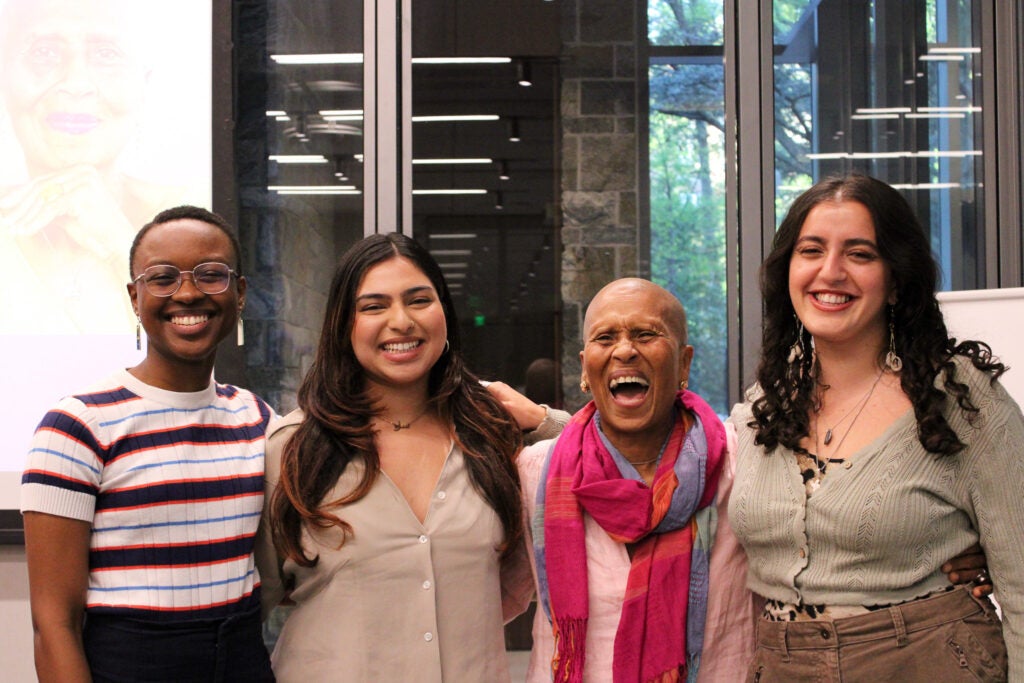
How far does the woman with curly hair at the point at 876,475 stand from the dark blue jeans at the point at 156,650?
3.17 ft

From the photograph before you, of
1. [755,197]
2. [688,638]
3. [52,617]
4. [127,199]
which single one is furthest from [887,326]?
[127,199]

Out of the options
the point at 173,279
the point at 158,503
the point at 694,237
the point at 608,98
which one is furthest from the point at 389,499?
the point at 608,98

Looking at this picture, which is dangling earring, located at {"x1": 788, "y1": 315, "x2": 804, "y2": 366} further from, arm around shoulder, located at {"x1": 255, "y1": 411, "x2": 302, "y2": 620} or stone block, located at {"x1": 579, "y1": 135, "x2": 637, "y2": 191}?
stone block, located at {"x1": 579, "y1": 135, "x2": 637, "y2": 191}

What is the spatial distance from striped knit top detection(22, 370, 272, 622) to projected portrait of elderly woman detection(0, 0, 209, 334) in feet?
6.70

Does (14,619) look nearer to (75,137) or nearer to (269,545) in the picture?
(75,137)

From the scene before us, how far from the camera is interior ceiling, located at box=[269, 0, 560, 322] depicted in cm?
408

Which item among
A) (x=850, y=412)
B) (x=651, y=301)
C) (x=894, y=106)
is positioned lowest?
(x=850, y=412)

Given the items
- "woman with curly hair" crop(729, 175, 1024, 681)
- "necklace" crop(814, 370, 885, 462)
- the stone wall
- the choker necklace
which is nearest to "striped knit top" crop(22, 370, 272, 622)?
the choker necklace

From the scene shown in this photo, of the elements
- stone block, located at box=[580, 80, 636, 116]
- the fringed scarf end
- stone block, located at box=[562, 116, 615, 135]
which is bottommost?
the fringed scarf end

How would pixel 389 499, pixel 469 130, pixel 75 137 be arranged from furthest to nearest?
pixel 469 130
pixel 75 137
pixel 389 499

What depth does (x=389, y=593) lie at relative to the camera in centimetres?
210

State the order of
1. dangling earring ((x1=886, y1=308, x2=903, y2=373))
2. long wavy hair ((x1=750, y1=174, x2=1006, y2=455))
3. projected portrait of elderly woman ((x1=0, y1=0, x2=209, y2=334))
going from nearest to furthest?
long wavy hair ((x1=750, y1=174, x2=1006, y2=455))
dangling earring ((x1=886, y1=308, x2=903, y2=373))
projected portrait of elderly woman ((x1=0, y1=0, x2=209, y2=334))

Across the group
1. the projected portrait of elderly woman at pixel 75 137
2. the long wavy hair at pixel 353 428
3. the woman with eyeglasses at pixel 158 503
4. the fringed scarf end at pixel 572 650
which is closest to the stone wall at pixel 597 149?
the projected portrait of elderly woman at pixel 75 137

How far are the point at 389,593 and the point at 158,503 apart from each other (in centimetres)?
46
